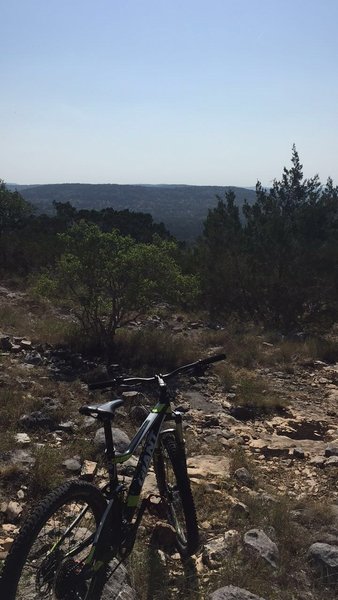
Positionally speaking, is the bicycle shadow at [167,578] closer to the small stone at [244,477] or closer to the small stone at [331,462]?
the small stone at [244,477]

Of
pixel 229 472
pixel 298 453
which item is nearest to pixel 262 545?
pixel 229 472

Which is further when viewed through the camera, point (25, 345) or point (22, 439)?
point (25, 345)

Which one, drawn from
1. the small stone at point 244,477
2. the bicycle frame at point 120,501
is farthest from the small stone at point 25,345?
the bicycle frame at point 120,501

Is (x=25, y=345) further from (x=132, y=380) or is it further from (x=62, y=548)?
(x=62, y=548)

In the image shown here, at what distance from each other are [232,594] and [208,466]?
2.07 meters

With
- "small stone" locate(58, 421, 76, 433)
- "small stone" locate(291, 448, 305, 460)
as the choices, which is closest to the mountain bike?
"small stone" locate(58, 421, 76, 433)

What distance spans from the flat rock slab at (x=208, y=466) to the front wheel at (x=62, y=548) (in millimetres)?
2058

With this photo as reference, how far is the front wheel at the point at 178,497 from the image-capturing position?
125 inches

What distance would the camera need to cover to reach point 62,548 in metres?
2.38

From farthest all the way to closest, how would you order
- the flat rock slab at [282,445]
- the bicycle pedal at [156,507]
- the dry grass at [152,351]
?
the dry grass at [152,351] → the flat rock slab at [282,445] → the bicycle pedal at [156,507]

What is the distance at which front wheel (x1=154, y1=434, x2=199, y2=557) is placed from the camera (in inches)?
125

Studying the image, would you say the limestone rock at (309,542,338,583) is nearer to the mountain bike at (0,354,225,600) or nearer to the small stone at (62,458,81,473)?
the mountain bike at (0,354,225,600)

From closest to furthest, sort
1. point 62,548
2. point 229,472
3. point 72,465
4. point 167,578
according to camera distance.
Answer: point 62,548 < point 167,578 < point 72,465 < point 229,472

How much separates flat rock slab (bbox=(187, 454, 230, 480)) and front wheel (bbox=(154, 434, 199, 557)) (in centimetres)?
116
